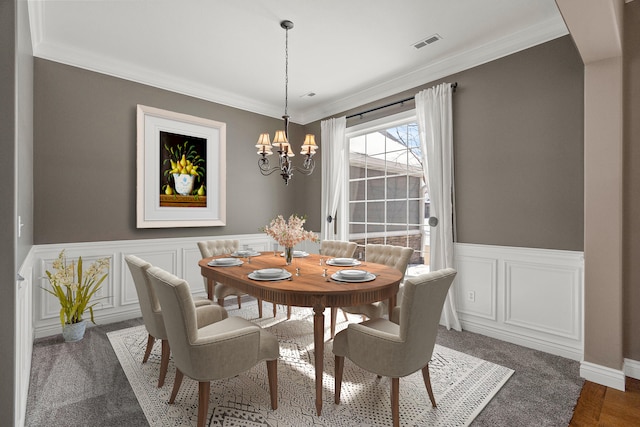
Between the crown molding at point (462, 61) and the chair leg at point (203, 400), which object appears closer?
the chair leg at point (203, 400)

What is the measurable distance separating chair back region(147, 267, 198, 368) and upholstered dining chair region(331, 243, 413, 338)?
143 centimetres

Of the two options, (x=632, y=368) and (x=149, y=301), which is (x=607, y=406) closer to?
(x=632, y=368)

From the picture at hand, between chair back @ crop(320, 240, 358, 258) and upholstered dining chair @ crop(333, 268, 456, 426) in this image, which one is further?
chair back @ crop(320, 240, 358, 258)

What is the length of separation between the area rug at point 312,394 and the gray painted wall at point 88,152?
1.50 m

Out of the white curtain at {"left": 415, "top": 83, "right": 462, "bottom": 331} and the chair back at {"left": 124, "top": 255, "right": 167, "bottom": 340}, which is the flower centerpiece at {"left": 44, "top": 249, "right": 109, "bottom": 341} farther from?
the white curtain at {"left": 415, "top": 83, "right": 462, "bottom": 331}

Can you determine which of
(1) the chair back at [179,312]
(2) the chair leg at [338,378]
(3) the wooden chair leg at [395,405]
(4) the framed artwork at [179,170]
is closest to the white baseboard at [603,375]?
(3) the wooden chair leg at [395,405]

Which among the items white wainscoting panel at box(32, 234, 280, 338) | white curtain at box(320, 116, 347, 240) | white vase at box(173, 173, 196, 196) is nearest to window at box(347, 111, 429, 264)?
white curtain at box(320, 116, 347, 240)

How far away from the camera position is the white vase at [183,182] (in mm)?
4098

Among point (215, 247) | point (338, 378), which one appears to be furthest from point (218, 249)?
point (338, 378)

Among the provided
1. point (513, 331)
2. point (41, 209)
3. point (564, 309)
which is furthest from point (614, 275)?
point (41, 209)

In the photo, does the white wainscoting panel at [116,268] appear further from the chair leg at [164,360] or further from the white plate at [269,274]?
the white plate at [269,274]

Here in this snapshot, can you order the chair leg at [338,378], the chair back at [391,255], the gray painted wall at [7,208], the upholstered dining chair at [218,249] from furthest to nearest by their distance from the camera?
the upholstered dining chair at [218,249], the chair back at [391,255], the chair leg at [338,378], the gray painted wall at [7,208]

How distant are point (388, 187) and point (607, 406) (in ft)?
9.61

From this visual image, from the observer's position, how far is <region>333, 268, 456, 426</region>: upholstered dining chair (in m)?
1.68
